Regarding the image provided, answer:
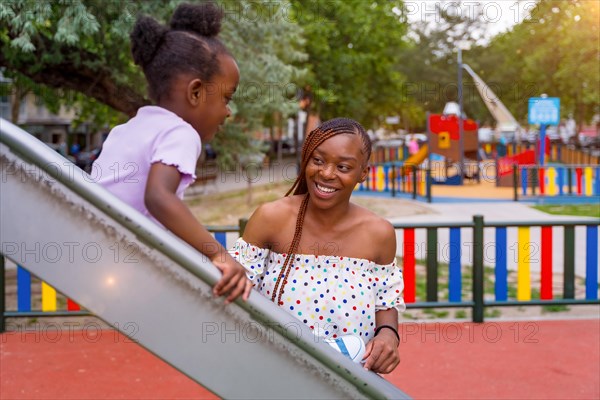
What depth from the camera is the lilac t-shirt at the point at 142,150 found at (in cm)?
194

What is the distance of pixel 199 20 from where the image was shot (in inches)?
87.4

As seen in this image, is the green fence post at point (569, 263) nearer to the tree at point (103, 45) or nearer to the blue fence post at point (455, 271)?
the blue fence post at point (455, 271)

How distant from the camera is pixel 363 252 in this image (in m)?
2.24

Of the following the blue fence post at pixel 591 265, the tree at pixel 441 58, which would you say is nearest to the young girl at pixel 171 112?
the blue fence post at pixel 591 265

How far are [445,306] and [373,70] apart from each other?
29910mm

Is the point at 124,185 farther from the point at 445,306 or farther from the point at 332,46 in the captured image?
the point at 332,46

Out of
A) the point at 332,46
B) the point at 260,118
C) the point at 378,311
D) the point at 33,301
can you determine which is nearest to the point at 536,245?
the point at 260,118

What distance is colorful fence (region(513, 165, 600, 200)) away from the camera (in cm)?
1869

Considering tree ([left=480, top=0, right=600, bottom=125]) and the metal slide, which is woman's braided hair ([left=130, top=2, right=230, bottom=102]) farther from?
tree ([left=480, top=0, right=600, bottom=125])

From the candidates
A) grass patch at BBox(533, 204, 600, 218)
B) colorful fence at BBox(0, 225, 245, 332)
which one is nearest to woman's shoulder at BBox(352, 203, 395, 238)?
colorful fence at BBox(0, 225, 245, 332)

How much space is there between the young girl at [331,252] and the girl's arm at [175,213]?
0.48 metres

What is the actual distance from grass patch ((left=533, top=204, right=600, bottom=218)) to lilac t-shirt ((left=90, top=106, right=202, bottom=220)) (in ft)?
47.4

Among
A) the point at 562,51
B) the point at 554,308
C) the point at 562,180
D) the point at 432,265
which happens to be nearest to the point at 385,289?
the point at 432,265

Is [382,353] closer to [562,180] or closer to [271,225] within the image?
[271,225]
